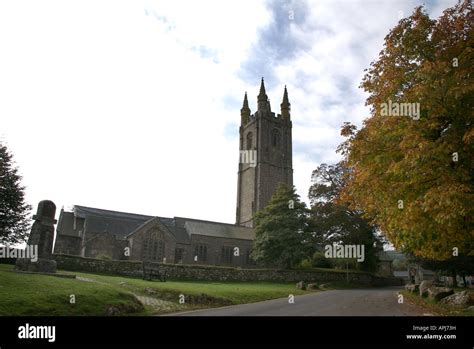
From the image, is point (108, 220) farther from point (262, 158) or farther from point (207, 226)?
point (262, 158)

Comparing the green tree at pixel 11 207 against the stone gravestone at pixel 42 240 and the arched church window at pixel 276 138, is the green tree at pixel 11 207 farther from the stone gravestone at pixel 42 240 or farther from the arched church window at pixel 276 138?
the arched church window at pixel 276 138

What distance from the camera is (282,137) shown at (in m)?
77.4

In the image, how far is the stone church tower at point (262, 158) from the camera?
70.9m

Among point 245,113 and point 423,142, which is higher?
point 245,113

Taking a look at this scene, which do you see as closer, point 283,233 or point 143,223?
point 283,233

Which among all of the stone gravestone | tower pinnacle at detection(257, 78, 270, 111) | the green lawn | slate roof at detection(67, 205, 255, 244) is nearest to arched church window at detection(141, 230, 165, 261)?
slate roof at detection(67, 205, 255, 244)

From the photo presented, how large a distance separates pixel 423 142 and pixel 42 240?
62.3ft

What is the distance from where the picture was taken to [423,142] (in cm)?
1095

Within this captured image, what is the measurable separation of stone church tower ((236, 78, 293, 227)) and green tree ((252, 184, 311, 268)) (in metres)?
24.2

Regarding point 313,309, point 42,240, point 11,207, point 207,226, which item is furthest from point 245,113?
point 313,309

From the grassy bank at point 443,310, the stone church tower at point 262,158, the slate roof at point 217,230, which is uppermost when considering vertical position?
the stone church tower at point 262,158

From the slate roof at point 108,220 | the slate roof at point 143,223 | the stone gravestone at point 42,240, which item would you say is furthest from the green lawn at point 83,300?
the slate roof at point 108,220

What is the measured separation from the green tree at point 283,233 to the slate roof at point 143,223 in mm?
16212
